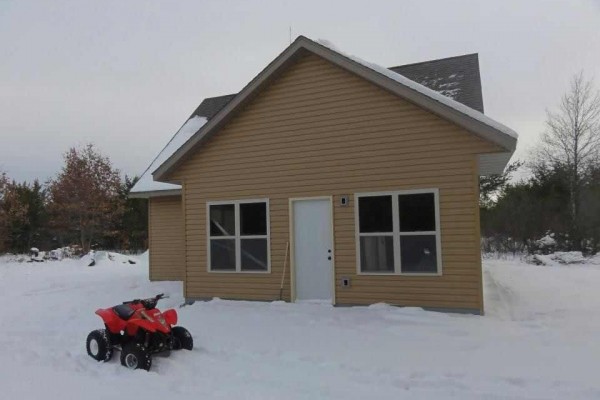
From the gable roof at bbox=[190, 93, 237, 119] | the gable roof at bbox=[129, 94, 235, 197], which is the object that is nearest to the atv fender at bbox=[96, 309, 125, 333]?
the gable roof at bbox=[129, 94, 235, 197]

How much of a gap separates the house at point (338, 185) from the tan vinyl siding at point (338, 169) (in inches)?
0.8

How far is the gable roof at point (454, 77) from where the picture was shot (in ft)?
36.3

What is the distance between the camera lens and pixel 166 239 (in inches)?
→ 583

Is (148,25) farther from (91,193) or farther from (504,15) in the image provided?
(91,193)

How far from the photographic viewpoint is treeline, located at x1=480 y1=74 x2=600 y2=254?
74.8 feet

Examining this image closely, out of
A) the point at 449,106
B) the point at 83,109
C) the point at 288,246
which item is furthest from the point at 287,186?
the point at 83,109

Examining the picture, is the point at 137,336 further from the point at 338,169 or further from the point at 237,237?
the point at 338,169

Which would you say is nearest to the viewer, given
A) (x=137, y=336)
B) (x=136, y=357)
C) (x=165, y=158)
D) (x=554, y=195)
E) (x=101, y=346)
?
(x=136, y=357)

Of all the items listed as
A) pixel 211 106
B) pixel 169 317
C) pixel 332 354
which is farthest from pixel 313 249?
pixel 211 106

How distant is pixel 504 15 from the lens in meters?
10.8

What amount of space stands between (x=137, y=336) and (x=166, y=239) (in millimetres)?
8780

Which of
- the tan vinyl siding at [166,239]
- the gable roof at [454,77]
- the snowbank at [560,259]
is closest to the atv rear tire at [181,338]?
the gable roof at [454,77]

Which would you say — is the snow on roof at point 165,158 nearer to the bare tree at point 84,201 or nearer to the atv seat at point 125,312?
the atv seat at point 125,312

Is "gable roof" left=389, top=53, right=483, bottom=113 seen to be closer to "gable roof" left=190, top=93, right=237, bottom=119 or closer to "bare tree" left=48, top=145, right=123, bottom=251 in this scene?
"gable roof" left=190, top=93, right=237, bottom=119
